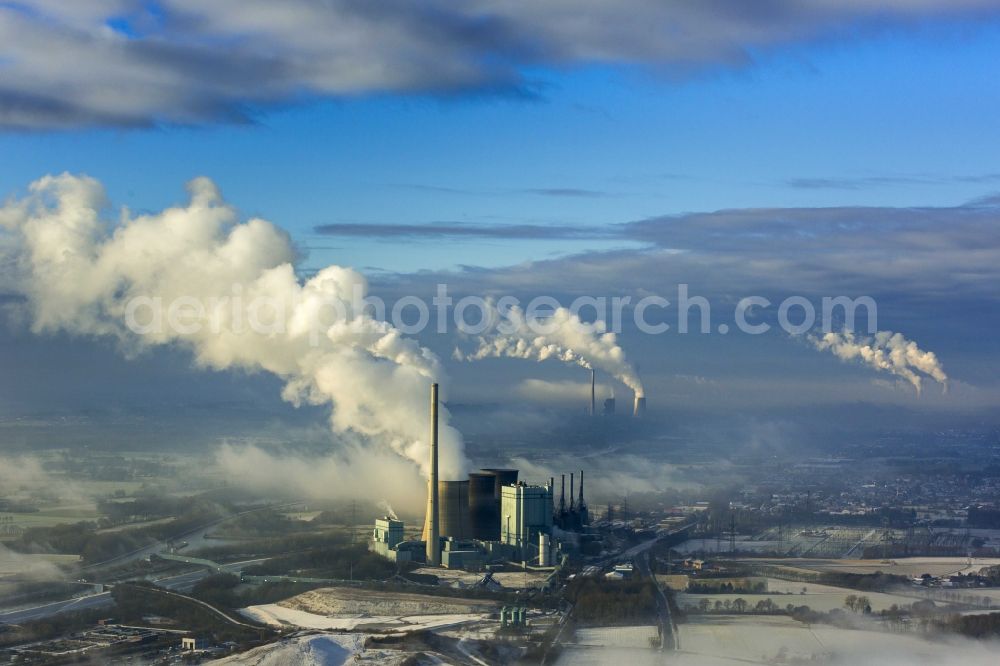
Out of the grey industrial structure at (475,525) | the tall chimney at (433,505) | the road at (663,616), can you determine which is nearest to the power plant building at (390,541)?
the grey industrial structure at (475,525)

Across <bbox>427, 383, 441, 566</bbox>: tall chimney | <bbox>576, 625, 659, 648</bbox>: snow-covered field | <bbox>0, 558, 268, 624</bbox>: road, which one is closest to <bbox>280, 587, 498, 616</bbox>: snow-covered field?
<bbox>576, 625, 659, 648</bbox>: snow-covered field

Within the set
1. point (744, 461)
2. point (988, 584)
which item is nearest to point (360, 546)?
point (988, 584)

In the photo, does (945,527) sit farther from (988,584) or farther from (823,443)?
(823,443)

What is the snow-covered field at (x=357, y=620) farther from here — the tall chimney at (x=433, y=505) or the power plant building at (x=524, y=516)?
the power plant building at (x=524, y=516)

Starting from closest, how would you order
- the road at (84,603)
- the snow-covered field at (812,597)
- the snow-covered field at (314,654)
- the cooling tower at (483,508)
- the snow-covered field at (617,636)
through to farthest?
the snow-covered field at (314,654)
the snow-covered field at (617,636)
the road at (84,603)
the snow-covered field at (812,597)
the cooling tower at (483,508)

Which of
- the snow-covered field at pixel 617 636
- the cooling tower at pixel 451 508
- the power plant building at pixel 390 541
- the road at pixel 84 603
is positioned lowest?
the snow-covered field at pixel 617 636

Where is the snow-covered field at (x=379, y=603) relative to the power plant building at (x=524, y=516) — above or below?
below
